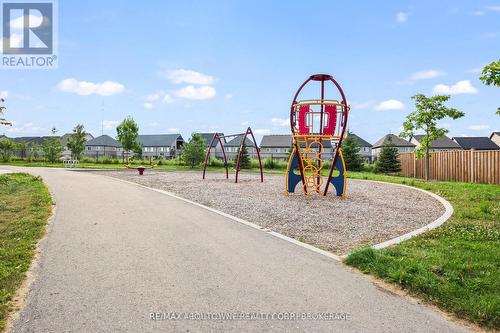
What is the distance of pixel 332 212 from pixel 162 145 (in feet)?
246

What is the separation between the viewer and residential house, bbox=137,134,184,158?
80.9 m

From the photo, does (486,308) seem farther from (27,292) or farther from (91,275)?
(27,292)

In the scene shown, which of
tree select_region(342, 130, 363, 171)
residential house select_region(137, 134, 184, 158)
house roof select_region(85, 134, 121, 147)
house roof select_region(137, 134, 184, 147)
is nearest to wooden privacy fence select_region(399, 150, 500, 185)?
tree select_region(342, 130, 363, 171)

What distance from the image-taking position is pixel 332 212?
379 inches

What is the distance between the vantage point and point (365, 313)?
379 cm

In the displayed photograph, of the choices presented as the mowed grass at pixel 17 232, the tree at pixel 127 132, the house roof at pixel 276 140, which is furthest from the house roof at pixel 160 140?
the mowed grass at pixel 17 232

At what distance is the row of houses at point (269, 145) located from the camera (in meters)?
67.4

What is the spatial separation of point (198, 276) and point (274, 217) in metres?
4.33

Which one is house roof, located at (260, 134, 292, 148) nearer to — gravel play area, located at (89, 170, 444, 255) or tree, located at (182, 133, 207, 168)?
tree, located at (182, 133, 207, 168)

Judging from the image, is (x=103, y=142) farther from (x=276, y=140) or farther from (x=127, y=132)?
(x=276, y=140)

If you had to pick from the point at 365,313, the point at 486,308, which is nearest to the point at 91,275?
the point at 365,313

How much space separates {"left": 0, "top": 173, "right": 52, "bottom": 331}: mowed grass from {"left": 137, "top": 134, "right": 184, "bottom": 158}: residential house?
6841 centimetres

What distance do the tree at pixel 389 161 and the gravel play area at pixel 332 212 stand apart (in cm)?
1983

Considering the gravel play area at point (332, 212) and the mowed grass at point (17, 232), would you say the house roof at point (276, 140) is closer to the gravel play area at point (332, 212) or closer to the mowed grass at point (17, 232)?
the gravel play area at point (332, 212)
